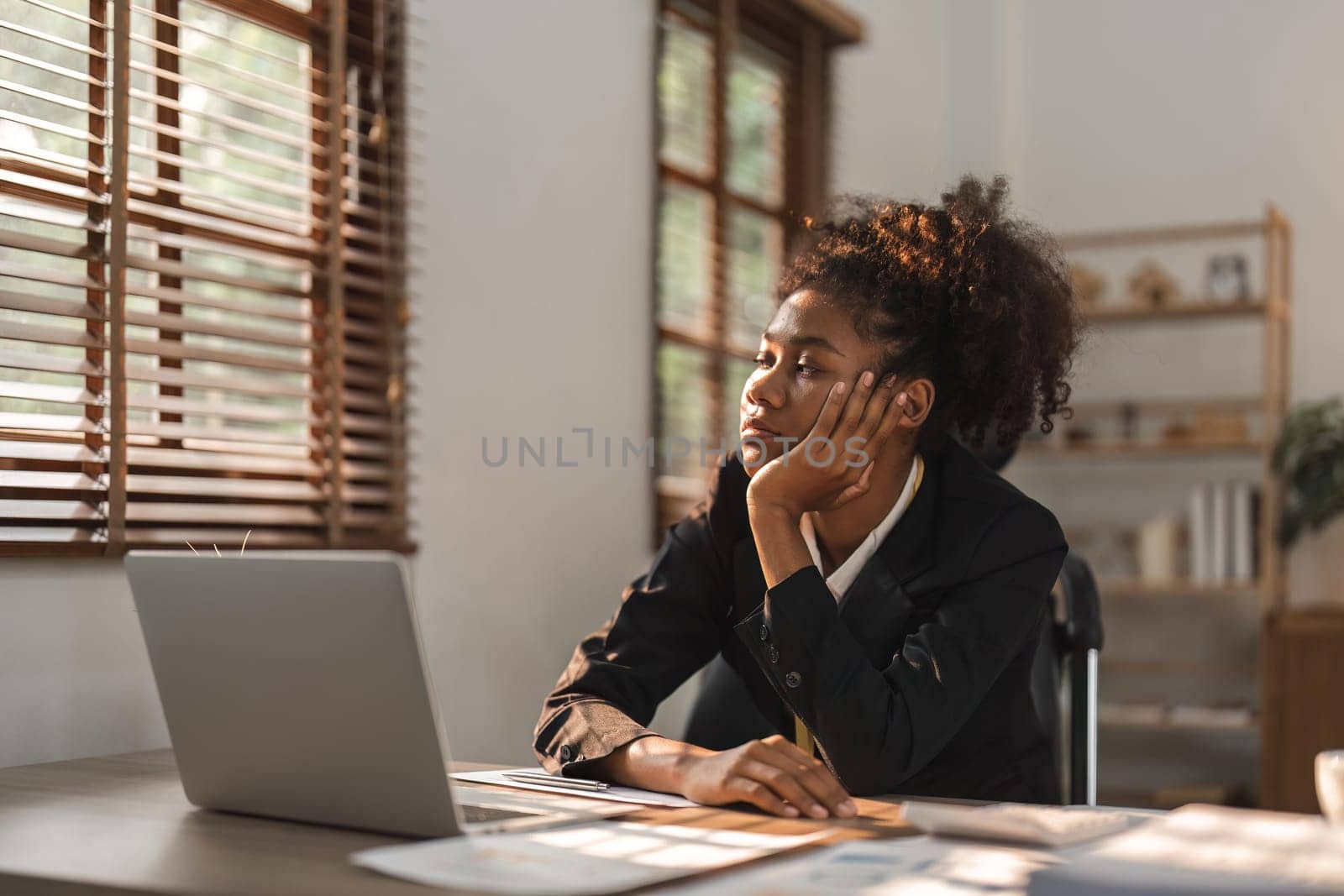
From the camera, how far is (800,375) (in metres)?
1.67

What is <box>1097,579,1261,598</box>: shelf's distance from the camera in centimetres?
389

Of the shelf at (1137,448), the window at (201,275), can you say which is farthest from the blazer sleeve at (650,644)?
the shelf at (1137,448)

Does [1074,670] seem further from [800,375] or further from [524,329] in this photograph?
[524,329]

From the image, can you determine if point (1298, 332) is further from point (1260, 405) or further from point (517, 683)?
point (517, 683)

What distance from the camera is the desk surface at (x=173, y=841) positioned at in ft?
2.95

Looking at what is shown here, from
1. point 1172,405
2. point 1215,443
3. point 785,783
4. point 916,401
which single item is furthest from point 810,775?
point 1172,405

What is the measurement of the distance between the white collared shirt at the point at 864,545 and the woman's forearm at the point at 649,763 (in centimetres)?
36

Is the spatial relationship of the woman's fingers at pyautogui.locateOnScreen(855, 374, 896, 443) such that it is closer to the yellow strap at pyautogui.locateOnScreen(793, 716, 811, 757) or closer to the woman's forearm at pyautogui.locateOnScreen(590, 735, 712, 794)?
the yellow strap at pyautogui.locateOnScreen(793, 716, 811, 757)

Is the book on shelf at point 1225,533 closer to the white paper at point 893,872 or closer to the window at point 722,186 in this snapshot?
the window at point 722,186

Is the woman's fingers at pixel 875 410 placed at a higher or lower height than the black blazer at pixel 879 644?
Result: higher

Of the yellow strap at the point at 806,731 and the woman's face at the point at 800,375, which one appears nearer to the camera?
the yellow strap at the point at 806,731

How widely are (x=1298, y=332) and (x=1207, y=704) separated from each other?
1.13 m

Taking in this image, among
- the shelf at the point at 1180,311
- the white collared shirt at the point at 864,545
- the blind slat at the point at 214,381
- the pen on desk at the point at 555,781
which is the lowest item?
the pen on desk at the point at 555,781

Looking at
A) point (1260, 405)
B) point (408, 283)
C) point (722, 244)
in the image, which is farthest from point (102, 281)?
point (1260, 405)
